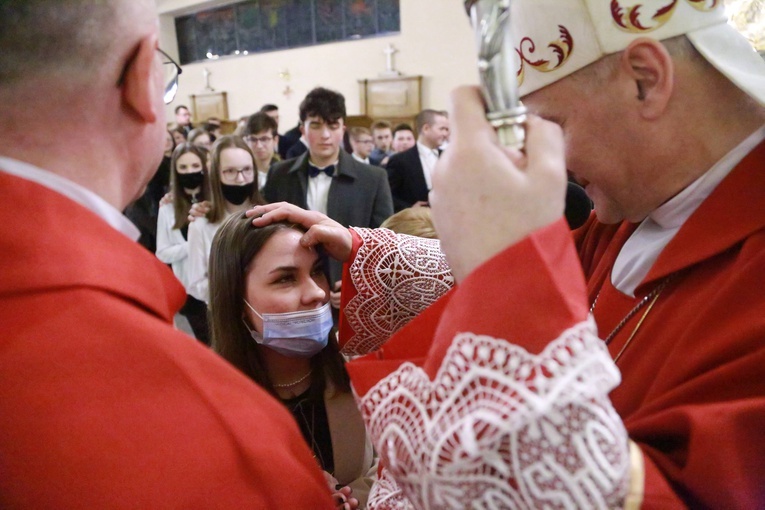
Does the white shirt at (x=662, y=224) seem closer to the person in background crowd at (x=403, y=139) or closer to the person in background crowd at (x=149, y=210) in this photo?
the person in background crowd at (x=149, y=210)

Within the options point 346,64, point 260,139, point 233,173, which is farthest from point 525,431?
point 346,64

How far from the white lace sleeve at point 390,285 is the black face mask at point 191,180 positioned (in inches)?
101

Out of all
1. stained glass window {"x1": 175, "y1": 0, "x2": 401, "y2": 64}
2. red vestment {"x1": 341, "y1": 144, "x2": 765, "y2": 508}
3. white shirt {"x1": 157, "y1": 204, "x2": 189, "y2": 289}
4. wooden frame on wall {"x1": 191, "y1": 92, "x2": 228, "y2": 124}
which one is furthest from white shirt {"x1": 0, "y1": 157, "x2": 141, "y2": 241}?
wooden frame on wall {"x1": 191, "y1": 92, "x2": 228, "y2": 124}

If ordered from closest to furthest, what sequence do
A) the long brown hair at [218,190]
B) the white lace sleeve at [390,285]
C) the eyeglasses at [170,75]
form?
the eyeglasses at [170,75] < the white lace sleeve at [390,285] < the long brown hair at [218,190]

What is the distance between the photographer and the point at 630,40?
1107 millimetres

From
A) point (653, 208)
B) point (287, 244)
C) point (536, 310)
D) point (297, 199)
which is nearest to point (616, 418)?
point (536, 310)

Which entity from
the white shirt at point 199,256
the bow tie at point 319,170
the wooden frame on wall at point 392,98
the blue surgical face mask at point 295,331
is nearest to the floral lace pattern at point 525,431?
the blue surgical face mask at point 295,331

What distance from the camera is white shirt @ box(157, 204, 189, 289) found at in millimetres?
3781

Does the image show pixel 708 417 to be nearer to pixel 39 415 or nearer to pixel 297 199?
pixel 39 415

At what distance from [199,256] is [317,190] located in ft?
3.13

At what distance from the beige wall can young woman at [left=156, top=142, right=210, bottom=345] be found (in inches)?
312

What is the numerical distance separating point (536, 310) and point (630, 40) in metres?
0.72

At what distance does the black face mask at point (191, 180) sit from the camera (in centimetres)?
396

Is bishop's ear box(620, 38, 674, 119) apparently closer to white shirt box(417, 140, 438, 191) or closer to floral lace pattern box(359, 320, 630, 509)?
floral lace pattern box(359, 320, 630, 509)
